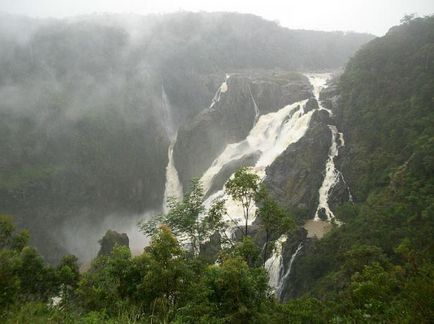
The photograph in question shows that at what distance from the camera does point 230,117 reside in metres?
72.7

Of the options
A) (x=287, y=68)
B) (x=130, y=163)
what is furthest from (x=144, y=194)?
(x=287, y=68)

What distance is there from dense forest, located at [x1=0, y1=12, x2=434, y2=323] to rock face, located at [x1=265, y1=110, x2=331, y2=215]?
10.1ft

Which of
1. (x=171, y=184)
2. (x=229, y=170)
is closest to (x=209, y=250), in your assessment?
(x=229, y=170)

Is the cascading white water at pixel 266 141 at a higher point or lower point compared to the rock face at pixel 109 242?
higher

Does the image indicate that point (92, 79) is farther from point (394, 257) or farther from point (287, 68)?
point (394, 257)

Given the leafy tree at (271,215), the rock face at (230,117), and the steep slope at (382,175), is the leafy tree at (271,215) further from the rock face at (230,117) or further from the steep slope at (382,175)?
the rock face at (230,117)

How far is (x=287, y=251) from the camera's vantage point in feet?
114

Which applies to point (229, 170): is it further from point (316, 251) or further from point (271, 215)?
point (271, 215)

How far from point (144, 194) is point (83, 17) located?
83.3m

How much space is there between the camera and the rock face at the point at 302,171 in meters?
45.5

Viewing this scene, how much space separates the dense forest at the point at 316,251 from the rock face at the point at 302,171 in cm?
307

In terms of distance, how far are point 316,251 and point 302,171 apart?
1478 centimetres

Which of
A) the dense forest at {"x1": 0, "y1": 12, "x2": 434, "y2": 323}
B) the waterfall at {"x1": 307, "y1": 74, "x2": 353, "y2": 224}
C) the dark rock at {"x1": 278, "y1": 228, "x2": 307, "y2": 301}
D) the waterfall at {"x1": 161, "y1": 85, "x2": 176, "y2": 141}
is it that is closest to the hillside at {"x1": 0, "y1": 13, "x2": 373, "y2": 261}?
the waterfall at {"x1": 161, "y1": 85, "x2": 176, "y2": 141}

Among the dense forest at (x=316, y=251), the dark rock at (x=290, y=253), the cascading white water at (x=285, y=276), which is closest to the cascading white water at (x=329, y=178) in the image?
the dense forest at (x=316, y=251)
